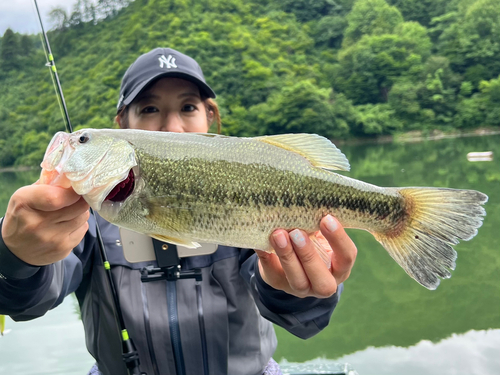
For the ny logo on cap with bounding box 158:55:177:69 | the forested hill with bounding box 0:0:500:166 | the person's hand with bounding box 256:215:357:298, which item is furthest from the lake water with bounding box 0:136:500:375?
the forested hill with bounding box 0:0:500:166

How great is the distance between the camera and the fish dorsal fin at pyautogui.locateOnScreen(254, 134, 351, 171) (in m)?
1.78

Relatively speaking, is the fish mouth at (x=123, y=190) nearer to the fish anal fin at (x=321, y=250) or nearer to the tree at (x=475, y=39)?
the fish anal fin at (x=321, y=250)

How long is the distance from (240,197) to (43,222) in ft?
2.46

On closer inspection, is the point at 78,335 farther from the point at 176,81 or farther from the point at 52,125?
the point at 52,125

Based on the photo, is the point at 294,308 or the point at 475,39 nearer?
the point at 294,308

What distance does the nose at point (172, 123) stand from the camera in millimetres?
2639

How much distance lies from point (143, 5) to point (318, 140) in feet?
185

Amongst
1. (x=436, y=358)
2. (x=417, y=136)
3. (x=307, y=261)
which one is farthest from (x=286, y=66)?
(x=307, y=261)

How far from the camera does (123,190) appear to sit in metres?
1.62

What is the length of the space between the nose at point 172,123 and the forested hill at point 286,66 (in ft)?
87.8

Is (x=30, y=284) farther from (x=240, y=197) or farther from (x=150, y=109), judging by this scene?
(x=150, y=109)

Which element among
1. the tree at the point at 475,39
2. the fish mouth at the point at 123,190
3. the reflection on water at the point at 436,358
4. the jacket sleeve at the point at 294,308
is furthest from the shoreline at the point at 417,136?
the fish mouth at the point at 123,190

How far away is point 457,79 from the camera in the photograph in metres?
42.4

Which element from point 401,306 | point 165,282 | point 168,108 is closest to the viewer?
point 165,282
